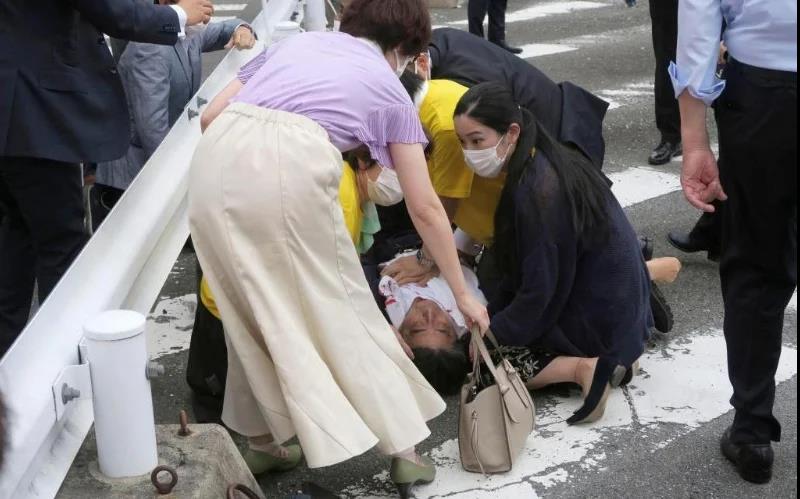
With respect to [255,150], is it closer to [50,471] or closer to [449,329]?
[50,471]

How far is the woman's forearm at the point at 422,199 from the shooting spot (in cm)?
347

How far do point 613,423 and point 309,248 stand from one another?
4.55 feet

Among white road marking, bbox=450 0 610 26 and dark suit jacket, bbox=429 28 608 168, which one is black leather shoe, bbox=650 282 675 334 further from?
white road marking, bbox=450 0 610 26

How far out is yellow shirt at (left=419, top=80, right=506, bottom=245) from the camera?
14.3 feet

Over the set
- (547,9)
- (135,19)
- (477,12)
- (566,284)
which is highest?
(135,19)

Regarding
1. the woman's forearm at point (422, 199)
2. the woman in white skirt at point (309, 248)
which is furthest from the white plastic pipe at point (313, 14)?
the woman's forearm at point (422, 199)

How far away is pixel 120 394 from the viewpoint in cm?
283

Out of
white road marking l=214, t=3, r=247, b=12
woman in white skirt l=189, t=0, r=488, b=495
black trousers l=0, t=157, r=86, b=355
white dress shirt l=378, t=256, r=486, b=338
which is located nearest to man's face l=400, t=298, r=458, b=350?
white dress shirt l=378, t=256, r=486, b=338

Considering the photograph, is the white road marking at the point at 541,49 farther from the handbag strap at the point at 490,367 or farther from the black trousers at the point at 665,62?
the handbag strap at the point at 490,367

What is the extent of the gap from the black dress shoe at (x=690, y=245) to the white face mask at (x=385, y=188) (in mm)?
2059

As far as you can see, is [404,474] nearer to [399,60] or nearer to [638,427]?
[638,427]

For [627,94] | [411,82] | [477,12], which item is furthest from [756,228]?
[477,12]

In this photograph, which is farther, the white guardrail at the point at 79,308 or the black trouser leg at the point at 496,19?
the black trouser leg at the point at 496,19

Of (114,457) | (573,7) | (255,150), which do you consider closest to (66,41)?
(255,150)
